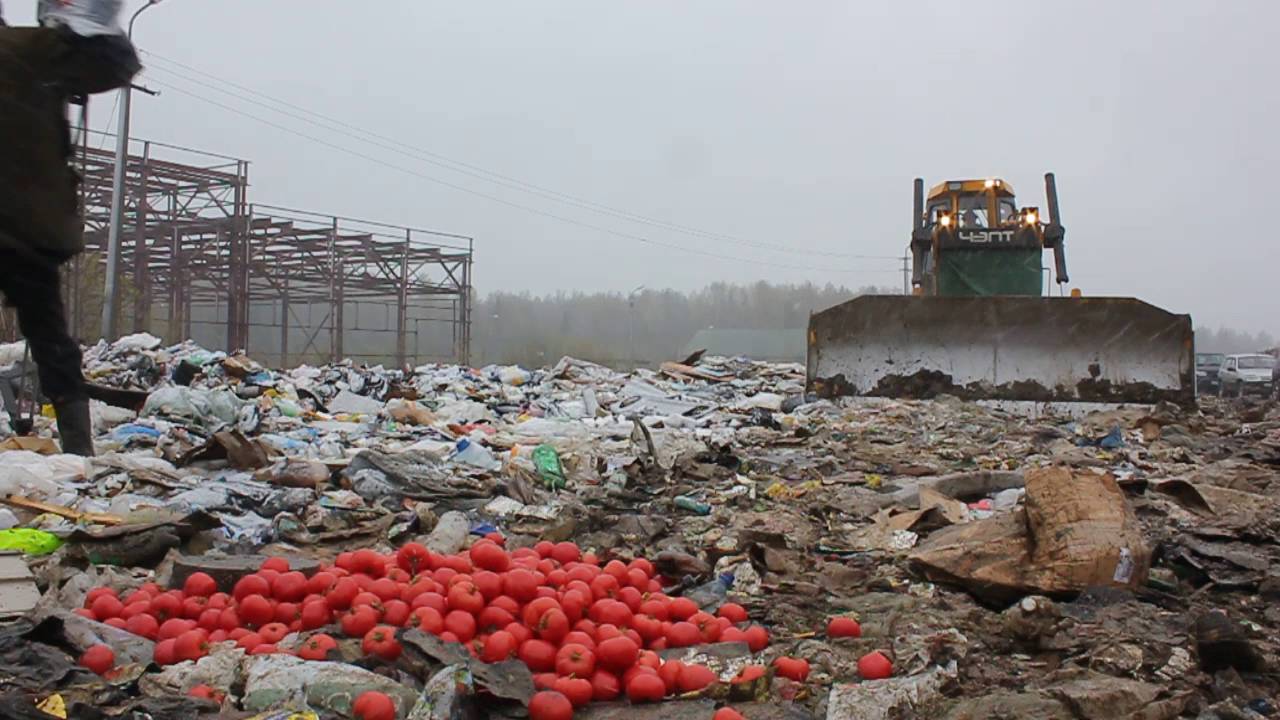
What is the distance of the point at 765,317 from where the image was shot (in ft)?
190

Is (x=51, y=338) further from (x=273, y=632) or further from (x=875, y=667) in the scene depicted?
(x=875, y=667)

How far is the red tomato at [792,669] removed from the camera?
2.63m

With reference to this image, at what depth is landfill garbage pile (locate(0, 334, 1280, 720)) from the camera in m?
2.44

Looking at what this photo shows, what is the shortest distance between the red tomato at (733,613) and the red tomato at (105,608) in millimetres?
1954

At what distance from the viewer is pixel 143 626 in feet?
9.41

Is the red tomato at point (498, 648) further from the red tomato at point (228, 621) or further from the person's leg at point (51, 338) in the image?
the person's leg at point (51, 338)

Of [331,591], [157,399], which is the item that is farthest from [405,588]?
[157,399]

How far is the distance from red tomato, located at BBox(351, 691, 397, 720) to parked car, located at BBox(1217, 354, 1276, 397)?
90.3 ft

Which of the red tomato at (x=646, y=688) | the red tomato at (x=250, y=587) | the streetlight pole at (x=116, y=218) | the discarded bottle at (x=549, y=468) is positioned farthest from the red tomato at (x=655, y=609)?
the streetlight pole at (x=116, y=218)

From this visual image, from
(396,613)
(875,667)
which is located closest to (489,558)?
(396,613)

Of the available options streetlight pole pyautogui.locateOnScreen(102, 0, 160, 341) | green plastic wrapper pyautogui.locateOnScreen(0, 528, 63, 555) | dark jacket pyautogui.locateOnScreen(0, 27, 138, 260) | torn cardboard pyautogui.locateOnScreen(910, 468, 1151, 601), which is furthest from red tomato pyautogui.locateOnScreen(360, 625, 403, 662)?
streetlight pole pyautogui.locateOnScreen(102, 0, 160, 341)

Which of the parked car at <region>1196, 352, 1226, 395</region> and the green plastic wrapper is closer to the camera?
the green plastic wrapper

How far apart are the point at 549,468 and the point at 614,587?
320cm

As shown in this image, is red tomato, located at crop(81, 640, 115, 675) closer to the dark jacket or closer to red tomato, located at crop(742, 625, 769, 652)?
the dark jacket
